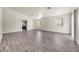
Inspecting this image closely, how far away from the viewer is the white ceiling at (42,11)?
1.50m

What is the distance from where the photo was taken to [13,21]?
1.79 metres

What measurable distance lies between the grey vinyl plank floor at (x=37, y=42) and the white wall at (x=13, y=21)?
12cm

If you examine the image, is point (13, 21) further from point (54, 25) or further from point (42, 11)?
point (54, 25)

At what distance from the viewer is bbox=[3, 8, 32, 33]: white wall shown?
1.71 metres

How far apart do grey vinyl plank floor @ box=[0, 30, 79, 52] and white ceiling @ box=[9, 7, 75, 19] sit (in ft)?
1.27

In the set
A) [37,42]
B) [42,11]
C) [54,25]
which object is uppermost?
[42,11]

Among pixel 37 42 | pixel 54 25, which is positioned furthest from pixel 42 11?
pixel 37 42

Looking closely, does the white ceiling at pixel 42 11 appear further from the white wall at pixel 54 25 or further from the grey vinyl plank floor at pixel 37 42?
the grey vinyl plank floor at pixel 37 42

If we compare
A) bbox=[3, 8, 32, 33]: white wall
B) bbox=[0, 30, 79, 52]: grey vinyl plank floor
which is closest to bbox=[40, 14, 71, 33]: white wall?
bbox=[0, 30, 79, 52]: grey vinyl plank floor

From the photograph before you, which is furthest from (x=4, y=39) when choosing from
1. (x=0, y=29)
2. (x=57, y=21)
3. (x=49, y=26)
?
(x=57, y=21)

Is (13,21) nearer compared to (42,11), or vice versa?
(42,11)

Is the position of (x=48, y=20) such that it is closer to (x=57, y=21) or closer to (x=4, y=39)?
(x=57, y=21)

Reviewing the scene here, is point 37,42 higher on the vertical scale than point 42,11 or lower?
lower

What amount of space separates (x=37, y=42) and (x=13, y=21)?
732 mm
